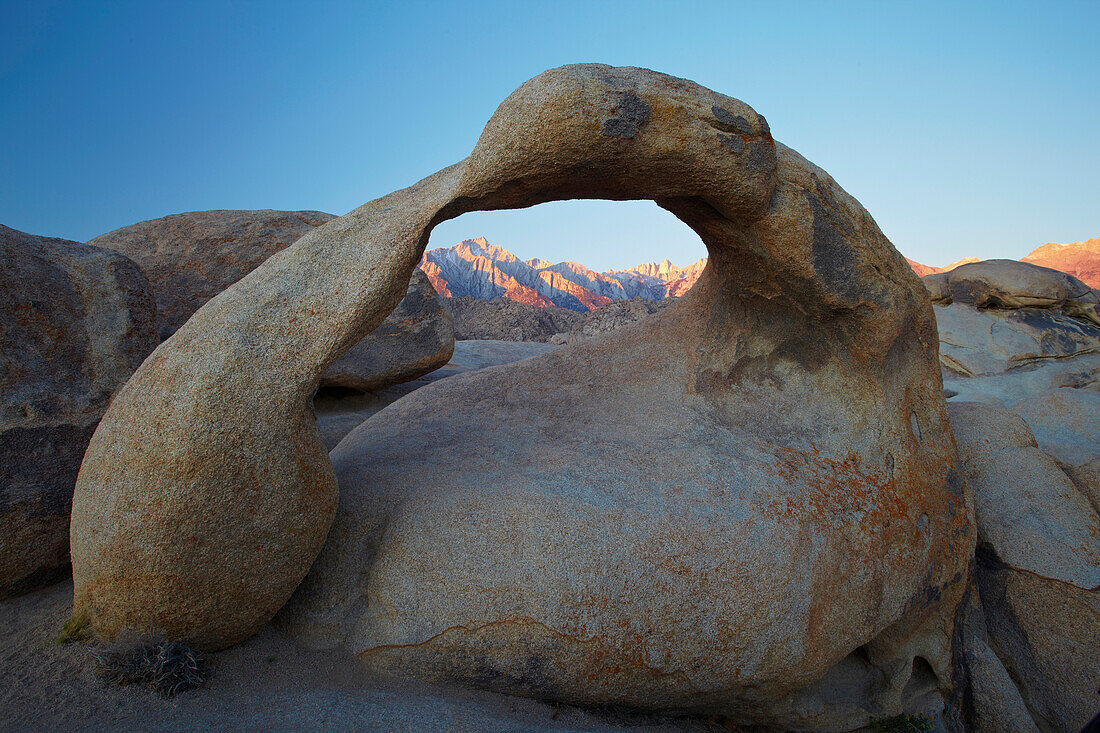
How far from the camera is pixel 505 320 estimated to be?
35.6 feet

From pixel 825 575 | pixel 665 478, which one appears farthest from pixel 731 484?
pixel 825 575

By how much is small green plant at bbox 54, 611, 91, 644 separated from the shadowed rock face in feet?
0.13

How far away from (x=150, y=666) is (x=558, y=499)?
1.42m

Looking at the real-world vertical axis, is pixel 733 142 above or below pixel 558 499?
above

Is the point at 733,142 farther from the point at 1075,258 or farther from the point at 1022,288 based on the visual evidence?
the point at 1075,258

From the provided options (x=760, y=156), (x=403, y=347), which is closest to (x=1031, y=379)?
(x=760, y=156)

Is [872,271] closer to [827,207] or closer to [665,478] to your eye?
[827,207]

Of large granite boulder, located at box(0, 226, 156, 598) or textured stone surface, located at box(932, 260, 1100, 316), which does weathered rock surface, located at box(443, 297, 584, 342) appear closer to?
textured stone surface, located at box(932, 260, 1100, 316)

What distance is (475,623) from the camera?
7.38ft

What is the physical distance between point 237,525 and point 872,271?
2756 mm

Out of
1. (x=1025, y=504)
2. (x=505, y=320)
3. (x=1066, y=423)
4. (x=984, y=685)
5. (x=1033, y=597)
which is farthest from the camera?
(x=505, y=320)

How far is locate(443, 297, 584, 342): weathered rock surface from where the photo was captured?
34.5 feet

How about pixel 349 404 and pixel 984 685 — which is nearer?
pixel 984 685

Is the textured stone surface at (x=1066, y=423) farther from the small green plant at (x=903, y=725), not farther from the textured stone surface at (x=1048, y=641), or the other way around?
the small green plant at (x=903, y=725)
